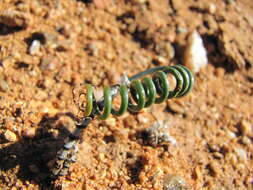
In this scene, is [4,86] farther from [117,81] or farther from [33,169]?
[117,81]

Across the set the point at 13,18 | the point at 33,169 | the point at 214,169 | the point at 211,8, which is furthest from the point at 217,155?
the point at 13,18

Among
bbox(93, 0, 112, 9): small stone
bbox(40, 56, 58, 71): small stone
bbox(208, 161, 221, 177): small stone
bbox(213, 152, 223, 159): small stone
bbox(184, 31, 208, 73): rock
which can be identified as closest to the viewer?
bbox(208, 161, 221, 177): small stone

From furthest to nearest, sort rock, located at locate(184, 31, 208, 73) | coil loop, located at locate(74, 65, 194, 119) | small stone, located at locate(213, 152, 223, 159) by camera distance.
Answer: rock, located at locate(184, 31, 208, 73) < small stone, located at locate(213, 152, 223, 159) < coil loop, located at locate(74, 65, 194, 119)

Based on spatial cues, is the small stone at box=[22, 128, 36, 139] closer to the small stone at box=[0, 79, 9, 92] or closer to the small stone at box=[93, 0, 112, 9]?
the small stone at box=[0, 79, 9, 92]

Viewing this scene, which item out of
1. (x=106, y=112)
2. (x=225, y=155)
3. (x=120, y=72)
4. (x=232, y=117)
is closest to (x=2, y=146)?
(x=106, y=112)

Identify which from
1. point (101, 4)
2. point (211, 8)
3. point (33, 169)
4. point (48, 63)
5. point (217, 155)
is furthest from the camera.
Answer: point (211, 8)

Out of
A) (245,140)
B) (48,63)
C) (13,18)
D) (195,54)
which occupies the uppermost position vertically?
(13,18)

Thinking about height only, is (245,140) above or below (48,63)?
below

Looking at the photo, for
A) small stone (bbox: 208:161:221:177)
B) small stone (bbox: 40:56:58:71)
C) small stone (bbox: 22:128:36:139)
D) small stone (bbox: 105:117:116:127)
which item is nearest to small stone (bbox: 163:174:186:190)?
small stone (bbox: 208:161:221:177)
